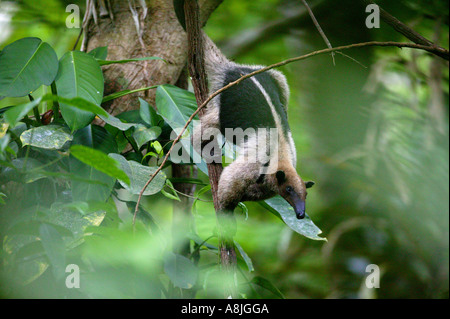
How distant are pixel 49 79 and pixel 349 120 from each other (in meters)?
2.75

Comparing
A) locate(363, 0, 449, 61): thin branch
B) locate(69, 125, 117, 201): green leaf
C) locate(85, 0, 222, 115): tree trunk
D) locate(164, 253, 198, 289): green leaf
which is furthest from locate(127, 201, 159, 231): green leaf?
locate(363, 0, 449, 61): thin branch

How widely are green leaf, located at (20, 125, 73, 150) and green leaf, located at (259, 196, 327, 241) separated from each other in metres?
1.02

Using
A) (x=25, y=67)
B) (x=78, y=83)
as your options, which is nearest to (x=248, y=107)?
(x=78, y=83)

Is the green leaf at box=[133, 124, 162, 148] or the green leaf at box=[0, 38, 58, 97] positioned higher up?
the green leaf at box=[0, 38, 58, 97]

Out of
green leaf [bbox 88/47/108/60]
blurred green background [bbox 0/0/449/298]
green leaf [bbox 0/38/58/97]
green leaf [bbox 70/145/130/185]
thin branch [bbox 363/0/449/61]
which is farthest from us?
blurred green background [bbox 0/0/449/298]

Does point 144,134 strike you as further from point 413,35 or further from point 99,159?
point 413,35

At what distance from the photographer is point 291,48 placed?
4062 mm

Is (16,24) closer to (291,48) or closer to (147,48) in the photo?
(147,48)

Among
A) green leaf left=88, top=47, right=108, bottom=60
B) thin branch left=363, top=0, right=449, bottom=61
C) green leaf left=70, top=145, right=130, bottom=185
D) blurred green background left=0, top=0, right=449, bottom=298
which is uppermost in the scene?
thin branch left=363, top=0, right=449, bottom=61

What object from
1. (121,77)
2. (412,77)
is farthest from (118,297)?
(412,77)

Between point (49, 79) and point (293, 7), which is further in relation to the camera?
point (293, 7)

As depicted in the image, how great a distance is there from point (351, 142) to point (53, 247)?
3.24 m

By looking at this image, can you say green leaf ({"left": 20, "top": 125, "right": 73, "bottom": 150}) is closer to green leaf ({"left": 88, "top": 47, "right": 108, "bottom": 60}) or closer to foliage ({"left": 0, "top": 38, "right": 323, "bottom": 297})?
foliage ({"left": 0, "top": 38, "right": 323, "bottom": 297})

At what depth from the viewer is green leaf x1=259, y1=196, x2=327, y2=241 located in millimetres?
1964
